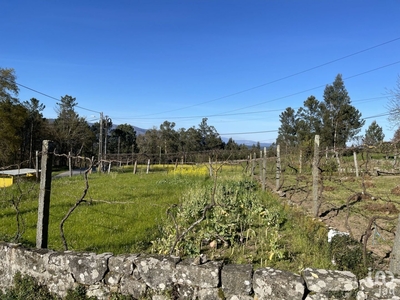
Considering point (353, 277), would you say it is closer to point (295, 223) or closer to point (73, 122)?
point (295, 223)

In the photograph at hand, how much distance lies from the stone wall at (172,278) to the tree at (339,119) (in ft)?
132

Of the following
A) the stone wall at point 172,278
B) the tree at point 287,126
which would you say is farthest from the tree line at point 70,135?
the stone wall at point 172,278

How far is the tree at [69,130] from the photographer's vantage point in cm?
4499

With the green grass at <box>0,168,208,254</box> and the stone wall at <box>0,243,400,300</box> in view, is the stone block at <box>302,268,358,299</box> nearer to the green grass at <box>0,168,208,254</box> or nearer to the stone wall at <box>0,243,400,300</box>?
the stone wall at <box>0,243,400,300</box>

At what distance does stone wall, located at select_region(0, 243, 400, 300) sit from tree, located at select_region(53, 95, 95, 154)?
139 feet

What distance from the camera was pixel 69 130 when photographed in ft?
149

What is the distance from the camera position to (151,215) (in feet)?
24.6

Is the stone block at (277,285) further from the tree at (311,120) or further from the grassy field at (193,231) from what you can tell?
the tree at (311,120)

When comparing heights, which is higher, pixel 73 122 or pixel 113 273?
pixel 73 122

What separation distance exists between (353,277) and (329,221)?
4.33m

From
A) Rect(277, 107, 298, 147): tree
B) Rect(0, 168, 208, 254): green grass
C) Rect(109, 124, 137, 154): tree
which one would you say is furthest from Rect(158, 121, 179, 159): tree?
Rect(0, 168, 208, 254): green grass

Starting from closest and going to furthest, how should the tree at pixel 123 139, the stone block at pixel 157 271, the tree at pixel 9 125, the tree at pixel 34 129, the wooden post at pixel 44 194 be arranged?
the stone block at pixel 157 271 → the wooden post at pixel 44 194 → the tree at pixel 9 125 → the tree at pixel 34 129 → the tree at pixel 123 139

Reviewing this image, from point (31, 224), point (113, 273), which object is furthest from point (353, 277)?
point (31, 224)

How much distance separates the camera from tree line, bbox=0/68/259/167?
29281 millimetres
